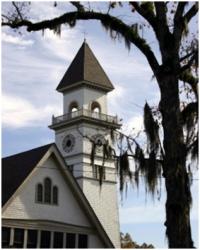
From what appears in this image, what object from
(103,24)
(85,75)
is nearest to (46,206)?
(103,24)

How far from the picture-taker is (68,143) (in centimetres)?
5109

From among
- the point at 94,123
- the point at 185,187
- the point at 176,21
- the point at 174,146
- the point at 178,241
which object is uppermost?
the point at 94,123

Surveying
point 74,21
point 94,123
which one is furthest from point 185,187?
point 94,123

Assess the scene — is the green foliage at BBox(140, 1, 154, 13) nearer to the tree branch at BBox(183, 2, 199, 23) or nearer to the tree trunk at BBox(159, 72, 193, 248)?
the tree branch at BBox(183, 2, 199, 23)

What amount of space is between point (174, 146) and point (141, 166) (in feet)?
2.31

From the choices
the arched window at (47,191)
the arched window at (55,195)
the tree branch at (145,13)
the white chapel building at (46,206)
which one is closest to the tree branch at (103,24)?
the tree branch at (145,13)

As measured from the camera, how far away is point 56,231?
26.4 meters

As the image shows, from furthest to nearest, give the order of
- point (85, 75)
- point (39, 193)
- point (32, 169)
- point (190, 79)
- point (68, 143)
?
point (85, 75) < point (68, 143) < point (39, 193) < point (32, 169) < point (190, 79)

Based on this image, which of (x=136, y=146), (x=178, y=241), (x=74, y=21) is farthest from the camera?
(x=74, y=21)

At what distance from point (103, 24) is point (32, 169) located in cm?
1743

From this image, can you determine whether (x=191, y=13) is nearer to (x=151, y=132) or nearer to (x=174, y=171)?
(x=151, y=132)

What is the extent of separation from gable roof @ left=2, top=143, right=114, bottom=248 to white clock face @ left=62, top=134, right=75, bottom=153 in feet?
71.9

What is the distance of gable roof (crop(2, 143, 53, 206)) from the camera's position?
25.4m

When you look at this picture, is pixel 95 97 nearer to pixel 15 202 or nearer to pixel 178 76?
pixel 15 202
